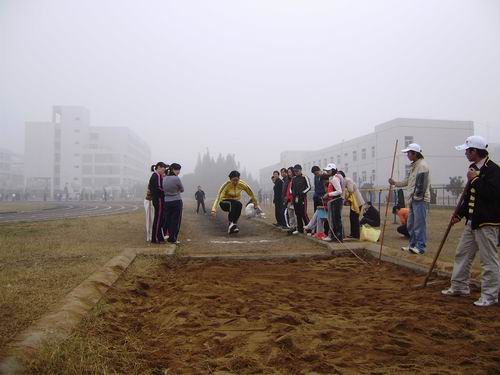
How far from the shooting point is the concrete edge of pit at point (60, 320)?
2.60m

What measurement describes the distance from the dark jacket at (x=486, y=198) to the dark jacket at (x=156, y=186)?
620 centimetres

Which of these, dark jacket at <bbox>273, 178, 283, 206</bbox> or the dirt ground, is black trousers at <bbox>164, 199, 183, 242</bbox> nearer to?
the dirt ground

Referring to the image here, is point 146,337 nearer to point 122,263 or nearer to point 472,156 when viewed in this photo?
point 122,263

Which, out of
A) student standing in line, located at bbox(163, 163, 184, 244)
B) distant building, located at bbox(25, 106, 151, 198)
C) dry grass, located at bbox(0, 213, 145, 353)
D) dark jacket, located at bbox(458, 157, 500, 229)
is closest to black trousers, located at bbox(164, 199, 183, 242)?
student standing in line, located at bbox(163, 163, 184, 244)

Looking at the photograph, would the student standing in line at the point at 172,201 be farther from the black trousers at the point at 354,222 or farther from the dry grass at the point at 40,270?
the black trousers at the point at 354,222

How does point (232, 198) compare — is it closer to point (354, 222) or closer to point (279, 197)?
point (279, 197)

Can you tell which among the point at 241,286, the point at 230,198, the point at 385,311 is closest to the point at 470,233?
the point at 385,311

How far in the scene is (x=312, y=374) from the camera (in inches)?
107

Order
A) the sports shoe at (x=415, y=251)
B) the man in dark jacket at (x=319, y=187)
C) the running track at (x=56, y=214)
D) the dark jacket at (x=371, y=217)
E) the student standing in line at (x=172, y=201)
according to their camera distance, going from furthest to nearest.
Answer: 1. the running track at (x=56, y=214)
2. the dark jacket at (x=371, y=217)
3. the man in dark jacket at (x=319, y=187)
4. the student standing in line at (x=172, y=201)
5. the sports shoe at (x=415, y=251)

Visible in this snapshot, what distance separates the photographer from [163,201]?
29.8 feet

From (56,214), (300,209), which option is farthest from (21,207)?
(300,209)

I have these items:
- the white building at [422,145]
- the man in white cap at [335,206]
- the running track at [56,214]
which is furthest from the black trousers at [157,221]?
the white building at [422,145]

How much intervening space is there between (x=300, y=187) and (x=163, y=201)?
3.43 meters

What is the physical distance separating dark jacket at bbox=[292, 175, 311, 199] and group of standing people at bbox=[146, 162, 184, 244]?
9.73ft
